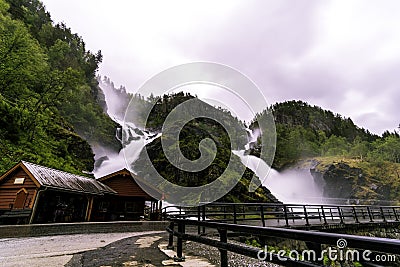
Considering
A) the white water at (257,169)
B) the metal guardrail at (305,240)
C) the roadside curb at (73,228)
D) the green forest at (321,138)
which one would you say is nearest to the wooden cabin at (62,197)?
the roadside curb at (73,228)

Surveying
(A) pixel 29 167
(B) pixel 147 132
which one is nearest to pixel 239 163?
(B) pixel 147 132

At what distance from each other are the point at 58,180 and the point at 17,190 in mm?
1603

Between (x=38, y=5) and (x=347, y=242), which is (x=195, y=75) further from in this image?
(x=38, y=5)

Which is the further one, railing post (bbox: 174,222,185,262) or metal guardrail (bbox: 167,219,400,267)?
railing post (bbox: 174,222,185,262)

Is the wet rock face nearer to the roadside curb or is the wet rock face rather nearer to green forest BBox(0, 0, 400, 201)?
green forest BBox(0, 0, 400, 201)

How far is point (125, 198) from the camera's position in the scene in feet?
51.7

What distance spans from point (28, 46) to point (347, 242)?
21.9 m

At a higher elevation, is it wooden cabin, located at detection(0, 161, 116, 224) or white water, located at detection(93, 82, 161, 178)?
white water, located at detection(93, 82, 161, 178)

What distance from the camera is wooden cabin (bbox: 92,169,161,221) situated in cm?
1518

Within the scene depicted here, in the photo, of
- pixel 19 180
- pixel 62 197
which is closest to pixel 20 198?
pixel 19 180

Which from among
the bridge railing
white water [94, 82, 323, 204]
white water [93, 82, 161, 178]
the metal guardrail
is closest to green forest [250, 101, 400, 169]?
white water [94, 82, 323, 204]

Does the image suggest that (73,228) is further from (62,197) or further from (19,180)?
(62,197)

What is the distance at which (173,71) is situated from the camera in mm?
10047

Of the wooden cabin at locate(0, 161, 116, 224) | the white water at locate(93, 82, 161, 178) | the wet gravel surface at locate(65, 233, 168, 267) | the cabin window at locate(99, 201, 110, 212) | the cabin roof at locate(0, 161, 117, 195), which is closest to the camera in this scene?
the wet gravel surface at locate(65, 233, 168, 267)
